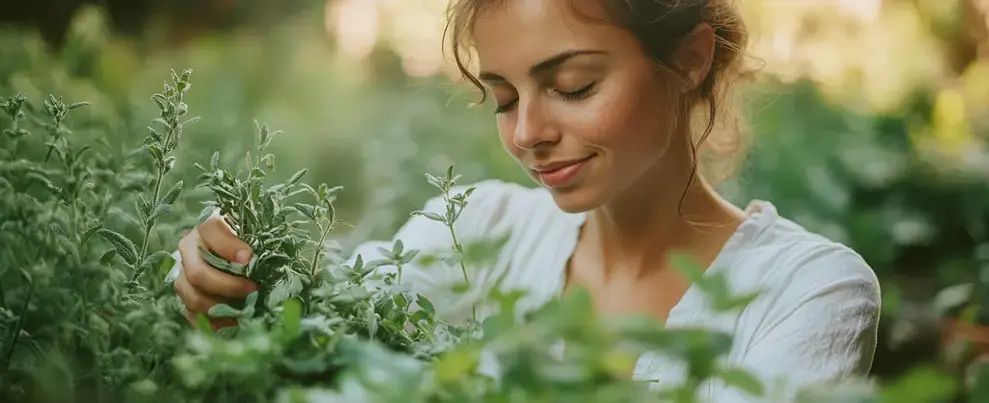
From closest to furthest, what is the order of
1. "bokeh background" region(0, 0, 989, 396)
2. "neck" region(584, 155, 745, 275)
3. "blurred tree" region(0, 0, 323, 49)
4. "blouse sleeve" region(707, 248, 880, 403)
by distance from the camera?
"blouse sleeve" region(707, 248, 880, 403) < "neck" region(584, 155, 745, 275) < "blurred tree" region(0, 0, 323, 49) < "bokeh background" region(0, 0, 989, 396)

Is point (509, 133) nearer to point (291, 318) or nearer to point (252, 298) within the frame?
point (252, 298)

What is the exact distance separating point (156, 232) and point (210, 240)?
9.5 inches

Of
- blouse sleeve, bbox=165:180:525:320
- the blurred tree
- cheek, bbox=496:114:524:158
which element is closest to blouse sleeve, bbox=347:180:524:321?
blouse sleeve, bbox=165:180:525:320

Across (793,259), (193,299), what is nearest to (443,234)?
(793,259)

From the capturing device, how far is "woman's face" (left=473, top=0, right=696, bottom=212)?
4.27 feet

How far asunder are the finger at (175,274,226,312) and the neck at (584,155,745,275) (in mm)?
753

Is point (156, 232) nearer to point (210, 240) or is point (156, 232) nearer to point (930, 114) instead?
point (210, 240)

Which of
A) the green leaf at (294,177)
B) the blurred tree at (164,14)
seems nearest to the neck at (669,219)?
the green leaf at (294,177)

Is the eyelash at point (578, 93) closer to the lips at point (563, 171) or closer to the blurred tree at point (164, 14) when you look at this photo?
the lips at point (563, 171)

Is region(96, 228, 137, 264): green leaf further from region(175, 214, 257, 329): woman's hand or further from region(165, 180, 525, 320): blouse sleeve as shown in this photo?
region(165, 180, 525, 320): blouse sleeve

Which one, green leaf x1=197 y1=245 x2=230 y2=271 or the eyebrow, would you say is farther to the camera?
the eyebrow

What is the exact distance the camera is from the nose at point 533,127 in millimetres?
1302

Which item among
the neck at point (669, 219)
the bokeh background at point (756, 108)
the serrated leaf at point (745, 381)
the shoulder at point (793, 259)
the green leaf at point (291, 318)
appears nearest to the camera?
the serrated leaf at point (745, 381)

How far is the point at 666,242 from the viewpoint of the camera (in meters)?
1.59
